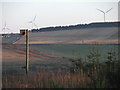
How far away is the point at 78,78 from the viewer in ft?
28.2

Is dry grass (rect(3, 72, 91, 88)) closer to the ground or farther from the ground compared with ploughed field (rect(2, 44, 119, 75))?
closer to the ground

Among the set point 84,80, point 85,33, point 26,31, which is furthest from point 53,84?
point 85,33

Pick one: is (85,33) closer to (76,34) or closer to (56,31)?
(76,34)

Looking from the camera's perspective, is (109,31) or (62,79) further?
(109,31)

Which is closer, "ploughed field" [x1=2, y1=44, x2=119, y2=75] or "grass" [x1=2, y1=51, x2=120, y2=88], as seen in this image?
"grass" [x1=2, y1=51, x2=120, y2=88]

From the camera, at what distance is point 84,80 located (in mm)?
8484

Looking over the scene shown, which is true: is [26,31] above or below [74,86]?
above

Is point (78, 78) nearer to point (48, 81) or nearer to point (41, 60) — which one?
point (48, 81)

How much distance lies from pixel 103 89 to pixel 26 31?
3756mm

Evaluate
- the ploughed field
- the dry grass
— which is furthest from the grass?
the ploughed field

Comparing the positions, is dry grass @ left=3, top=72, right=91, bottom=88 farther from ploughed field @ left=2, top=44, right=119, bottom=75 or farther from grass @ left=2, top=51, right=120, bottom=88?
ploughed field @ left=2, top=44, right=119, bottom=75

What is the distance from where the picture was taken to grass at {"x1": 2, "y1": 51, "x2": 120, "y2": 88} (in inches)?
324

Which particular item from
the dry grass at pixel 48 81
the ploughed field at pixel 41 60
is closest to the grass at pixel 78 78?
the dry grass at pixel 48 81

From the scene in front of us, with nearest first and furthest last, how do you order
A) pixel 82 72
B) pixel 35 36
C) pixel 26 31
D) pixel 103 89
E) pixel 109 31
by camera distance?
→ pixel 103 89, pixel 82 72, pixel 26 31, pixel 109 31, pixel 35 36
